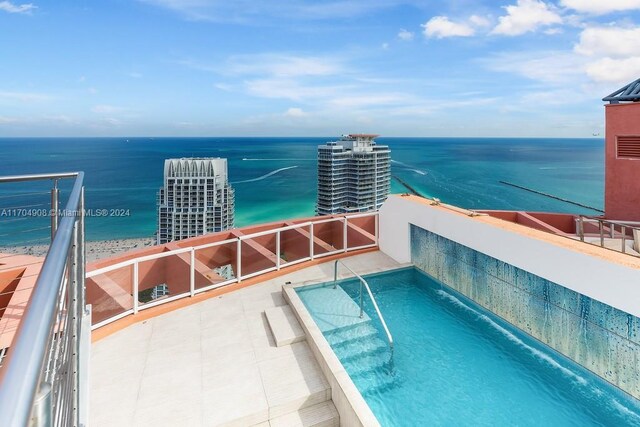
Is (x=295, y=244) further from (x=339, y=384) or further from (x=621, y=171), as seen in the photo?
(x=621, y=171)

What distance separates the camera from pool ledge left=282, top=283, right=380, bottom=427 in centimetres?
290

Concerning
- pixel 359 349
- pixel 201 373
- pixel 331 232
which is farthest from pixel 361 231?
pixel 201 373

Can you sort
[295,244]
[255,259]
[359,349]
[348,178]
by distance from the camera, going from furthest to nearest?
[348,178] < [295,244] < [255,259] < [359,349]

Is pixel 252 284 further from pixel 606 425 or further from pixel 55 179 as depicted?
pixel 606 425

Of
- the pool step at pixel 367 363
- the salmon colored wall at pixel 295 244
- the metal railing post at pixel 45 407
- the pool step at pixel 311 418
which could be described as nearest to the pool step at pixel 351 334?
the pool step at pixel 367 363

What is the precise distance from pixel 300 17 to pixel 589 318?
68.6ft

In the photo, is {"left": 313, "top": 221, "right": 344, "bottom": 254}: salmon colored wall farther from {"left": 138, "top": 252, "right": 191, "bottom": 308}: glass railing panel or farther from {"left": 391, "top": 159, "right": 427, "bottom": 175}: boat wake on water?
{"left": 391, "top": 159, "right": 427, "bottom": 175}: boat wake on water

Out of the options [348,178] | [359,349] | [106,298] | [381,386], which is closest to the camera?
[381,386]

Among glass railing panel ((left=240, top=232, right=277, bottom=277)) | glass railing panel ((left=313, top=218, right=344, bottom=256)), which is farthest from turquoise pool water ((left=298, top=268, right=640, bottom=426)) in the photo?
glass railing panel ((left=313, top=218, right=344, bottom=256))

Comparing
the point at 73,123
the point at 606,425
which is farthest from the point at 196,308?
the point at 73,123

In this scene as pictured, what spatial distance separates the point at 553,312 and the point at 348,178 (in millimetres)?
46470

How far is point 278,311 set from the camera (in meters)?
4.73

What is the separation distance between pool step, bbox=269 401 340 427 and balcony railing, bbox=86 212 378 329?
2559 mm

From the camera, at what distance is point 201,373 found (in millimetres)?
3580
